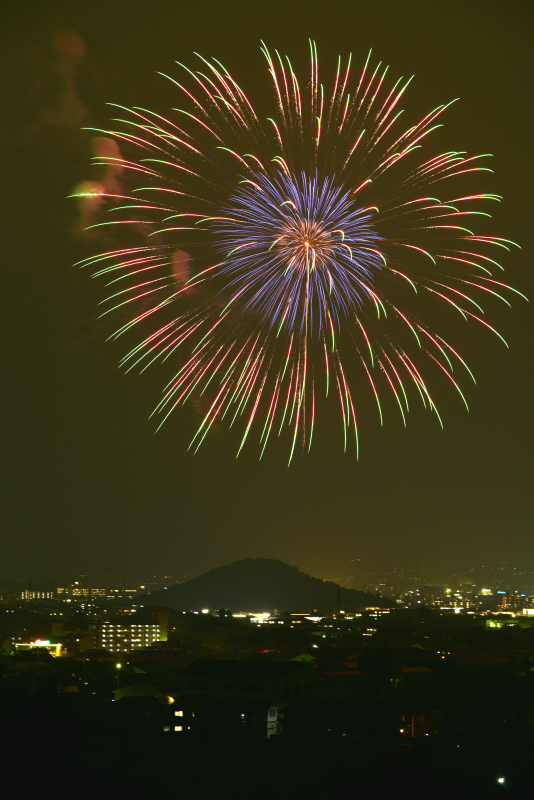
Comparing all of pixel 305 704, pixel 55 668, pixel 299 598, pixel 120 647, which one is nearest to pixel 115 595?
pixel 299 598

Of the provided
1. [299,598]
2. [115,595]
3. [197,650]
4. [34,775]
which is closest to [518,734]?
[34,775]

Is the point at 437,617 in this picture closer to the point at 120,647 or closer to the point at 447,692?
the point at 120,647

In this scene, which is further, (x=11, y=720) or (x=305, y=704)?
(x=305, y=704)

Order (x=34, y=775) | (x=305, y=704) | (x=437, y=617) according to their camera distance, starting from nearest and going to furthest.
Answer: (x=34, y=775) < (x=305, y=704) < (x=437, y=617)

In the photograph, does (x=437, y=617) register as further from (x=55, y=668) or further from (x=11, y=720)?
(x=11, y=720)

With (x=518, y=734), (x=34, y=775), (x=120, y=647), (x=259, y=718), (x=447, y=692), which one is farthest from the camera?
(x=120, y=647)

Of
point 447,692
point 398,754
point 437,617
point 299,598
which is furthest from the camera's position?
point 299,598
